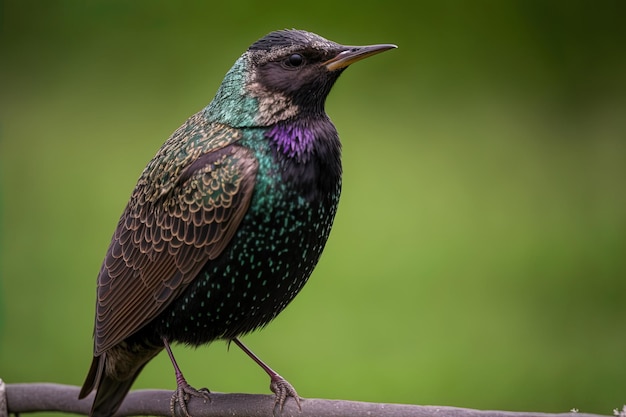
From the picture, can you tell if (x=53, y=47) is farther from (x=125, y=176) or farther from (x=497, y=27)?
(x=497, y=27)

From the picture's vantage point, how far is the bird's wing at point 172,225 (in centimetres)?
287

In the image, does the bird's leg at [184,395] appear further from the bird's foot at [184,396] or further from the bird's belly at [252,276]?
the bird's belly at [252,276]

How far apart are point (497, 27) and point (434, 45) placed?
26 cm

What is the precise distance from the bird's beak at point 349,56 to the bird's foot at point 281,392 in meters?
0.85

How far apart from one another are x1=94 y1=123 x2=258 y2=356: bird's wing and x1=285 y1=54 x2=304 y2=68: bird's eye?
0.23 metres

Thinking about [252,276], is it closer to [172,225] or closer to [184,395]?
[172,225]

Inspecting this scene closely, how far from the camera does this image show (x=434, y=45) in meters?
4.46

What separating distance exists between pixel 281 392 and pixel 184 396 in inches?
10.5

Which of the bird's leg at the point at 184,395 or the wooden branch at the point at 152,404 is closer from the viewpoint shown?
the wooden branch at the point at 152,404

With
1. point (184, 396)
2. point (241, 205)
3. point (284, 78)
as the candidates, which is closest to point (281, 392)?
point (184, 396)

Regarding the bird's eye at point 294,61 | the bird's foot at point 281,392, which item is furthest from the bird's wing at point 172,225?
the bird's foot at point 281,392

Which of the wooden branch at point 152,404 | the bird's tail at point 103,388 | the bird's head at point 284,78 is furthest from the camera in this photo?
the bird's tail at point 103,388

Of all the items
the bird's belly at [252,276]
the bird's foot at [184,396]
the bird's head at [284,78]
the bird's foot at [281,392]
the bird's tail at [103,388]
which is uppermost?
the bird's head at [284,78]

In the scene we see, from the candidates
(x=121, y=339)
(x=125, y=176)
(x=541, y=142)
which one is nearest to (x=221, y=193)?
(x=121, y=339)
